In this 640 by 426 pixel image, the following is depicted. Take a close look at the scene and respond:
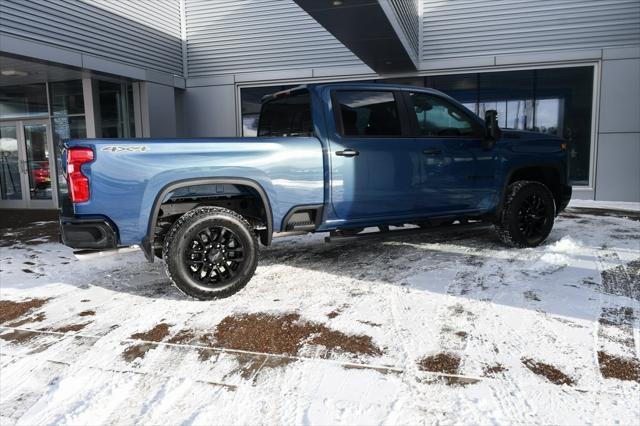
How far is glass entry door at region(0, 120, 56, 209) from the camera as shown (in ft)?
40.3

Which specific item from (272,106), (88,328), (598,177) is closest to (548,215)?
(272,106)

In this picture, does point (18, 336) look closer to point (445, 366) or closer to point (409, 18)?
point (445, 366)

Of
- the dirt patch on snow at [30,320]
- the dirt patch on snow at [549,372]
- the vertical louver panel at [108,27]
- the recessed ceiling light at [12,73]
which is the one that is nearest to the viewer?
the dirt patch on snow at [549,372]

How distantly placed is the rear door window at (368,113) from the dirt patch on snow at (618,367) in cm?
291

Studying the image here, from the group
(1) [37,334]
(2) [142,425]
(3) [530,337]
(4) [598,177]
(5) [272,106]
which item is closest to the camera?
(2) [142,425]

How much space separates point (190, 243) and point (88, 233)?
31.3 inches

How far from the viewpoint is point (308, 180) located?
15.1ft

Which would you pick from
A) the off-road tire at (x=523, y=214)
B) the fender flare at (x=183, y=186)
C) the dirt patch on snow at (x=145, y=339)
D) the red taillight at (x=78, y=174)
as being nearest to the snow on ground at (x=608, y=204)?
the off-road tire at (x=523, y=214)

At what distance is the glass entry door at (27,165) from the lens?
12297mm

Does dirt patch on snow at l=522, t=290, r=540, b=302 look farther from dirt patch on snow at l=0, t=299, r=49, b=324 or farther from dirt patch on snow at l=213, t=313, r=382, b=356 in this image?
dirt patch on snow at l=0, t=299, r=49, b=324

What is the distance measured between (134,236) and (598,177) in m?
11.0

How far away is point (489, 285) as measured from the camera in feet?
15.3

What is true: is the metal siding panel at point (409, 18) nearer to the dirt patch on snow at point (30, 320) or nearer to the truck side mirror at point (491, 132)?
the truck side mirror at point (491, 132)

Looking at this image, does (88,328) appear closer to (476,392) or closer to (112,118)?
(476,392)
